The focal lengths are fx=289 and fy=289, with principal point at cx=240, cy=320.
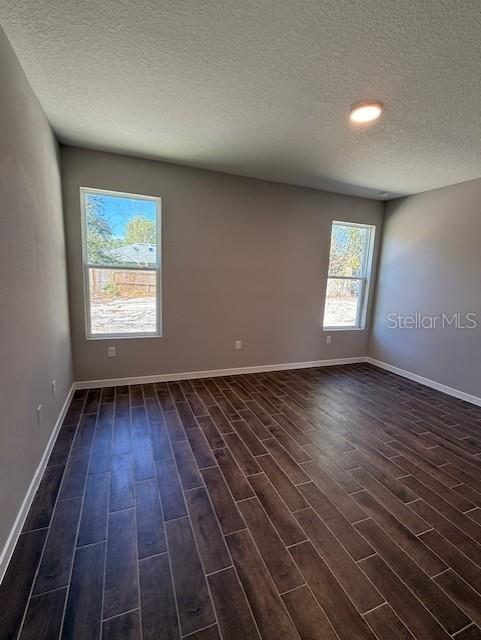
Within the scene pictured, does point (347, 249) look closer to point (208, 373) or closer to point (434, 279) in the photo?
point (434, 279)

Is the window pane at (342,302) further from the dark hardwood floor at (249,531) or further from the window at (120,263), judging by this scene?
the window at (120,263)

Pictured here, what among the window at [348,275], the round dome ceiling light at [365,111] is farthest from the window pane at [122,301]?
the window at [348,275]

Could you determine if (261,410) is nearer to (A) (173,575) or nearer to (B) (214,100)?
(A) (173,575)

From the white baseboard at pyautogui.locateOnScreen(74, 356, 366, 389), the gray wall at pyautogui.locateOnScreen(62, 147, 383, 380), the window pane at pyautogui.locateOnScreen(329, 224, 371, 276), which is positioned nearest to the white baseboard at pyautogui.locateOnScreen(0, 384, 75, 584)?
the white baseboard at pyautogui.locateOnScreen(74, 356, 366, 389)

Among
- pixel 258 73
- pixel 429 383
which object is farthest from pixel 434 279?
pixel 258 73

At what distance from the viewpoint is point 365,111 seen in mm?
2020

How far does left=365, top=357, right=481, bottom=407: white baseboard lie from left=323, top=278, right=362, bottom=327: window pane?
0.75m

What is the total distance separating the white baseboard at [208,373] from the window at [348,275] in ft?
1.88

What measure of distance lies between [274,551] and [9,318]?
179 centimetres

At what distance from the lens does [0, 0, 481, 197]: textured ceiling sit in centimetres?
133

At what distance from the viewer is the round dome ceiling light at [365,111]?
6.45ft

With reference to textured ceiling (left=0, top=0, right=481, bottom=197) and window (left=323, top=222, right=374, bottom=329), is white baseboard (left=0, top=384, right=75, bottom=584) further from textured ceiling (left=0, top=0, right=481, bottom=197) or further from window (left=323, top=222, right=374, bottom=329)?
window (left=323, top=222, right=374, bottom=329)

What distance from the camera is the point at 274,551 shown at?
1.46 meters

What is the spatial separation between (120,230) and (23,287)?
1.78 meters
